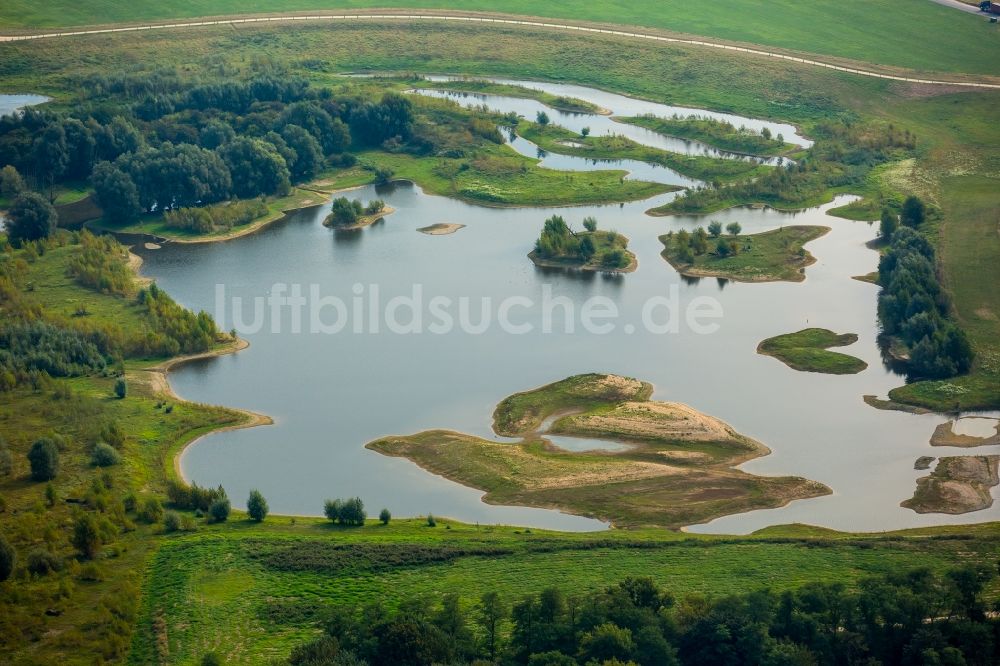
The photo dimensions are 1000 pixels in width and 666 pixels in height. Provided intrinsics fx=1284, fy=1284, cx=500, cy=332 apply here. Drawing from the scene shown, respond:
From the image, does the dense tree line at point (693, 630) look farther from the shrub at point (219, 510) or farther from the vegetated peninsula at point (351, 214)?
the vegetated peninsula at point (351, 214)

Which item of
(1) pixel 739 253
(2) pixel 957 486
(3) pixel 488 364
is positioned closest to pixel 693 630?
(2) pixel 957 486

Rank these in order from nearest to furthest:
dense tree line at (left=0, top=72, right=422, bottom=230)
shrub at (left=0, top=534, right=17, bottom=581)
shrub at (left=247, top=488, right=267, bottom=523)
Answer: shrub at (left=0, top=534, right=17, bottom=581), shrub at (left=247, top=488, right=267, bottom=523), dense tree line at (left=0, top=72, right=422, bottom=230)

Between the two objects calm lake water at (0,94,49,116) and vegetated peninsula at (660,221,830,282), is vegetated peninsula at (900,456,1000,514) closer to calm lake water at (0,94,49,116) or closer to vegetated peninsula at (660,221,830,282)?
vegetated peninsula at (660,221,830,282)

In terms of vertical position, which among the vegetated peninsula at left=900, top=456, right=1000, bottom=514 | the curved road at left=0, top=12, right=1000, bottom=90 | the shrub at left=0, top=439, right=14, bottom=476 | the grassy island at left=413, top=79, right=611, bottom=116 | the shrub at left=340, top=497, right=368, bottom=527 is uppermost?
the curved road at left=0, top=12, right=1000, bottom=90

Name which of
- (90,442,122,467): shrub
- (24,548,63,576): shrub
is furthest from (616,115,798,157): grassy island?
(24,548,63,576): shrub

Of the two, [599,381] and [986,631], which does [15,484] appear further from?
[986,631]

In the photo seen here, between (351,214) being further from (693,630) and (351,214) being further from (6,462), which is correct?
(693,630)

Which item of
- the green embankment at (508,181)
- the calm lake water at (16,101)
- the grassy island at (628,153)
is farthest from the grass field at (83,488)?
the grassy island at (628,153)
